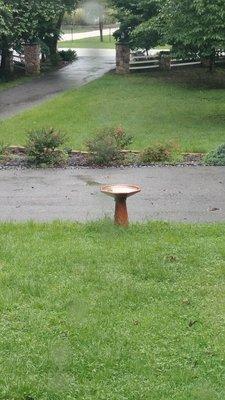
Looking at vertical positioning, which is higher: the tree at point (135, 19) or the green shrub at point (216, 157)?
the tree at point (135, 19)

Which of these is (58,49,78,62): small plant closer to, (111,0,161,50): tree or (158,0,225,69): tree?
(111,0,161,50): tree

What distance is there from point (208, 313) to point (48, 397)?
1728 mm

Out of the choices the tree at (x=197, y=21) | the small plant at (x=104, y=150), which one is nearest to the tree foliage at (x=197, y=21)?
the tree at (x=197, y=21)

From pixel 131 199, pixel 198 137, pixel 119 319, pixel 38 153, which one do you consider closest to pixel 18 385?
pixel 119 319

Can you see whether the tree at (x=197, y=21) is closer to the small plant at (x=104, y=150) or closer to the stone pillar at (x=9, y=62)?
the small plant at (x=104, y=150)

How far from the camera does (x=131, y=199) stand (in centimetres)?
979

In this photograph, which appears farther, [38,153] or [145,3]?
[145,3]

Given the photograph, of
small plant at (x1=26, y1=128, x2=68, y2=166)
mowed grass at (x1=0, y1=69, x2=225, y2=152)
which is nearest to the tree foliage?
mowed grass at (x1=0, y1=69, x2=225, y2=152)

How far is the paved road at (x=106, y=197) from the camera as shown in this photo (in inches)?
351

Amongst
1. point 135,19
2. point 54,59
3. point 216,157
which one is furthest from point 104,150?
point 54,59

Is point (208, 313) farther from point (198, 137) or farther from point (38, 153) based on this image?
point (198, 137)

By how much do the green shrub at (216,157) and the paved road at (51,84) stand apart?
8.97 m

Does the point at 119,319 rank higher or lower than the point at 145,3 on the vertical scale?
lower

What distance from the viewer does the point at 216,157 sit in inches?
501
